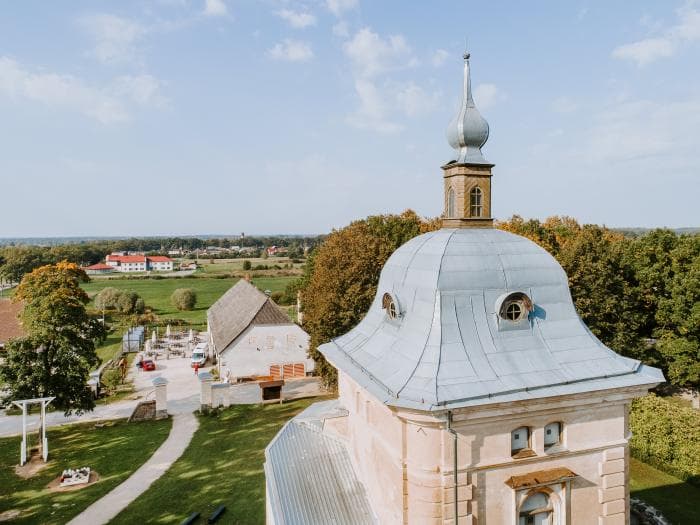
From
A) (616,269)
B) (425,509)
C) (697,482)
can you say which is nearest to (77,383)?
(425,509)

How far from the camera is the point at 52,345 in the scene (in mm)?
26797

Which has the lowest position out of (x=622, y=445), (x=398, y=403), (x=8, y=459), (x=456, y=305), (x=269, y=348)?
(x=8, y=459)

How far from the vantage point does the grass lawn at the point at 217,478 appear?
19.1 metres

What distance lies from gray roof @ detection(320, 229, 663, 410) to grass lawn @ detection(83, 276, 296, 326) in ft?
183

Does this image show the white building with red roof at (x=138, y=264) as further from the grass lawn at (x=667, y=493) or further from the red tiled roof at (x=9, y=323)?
the grass lawn at (x=667, y=493)

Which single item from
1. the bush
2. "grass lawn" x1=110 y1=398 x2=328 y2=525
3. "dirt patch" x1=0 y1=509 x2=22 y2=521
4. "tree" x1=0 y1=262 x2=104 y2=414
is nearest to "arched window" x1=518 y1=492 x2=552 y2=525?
"grass lawn" x1=110 y1=398 x2=328 y2=525

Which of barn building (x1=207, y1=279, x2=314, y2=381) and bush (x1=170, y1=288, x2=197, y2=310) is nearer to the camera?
barn building (x1=207, y1=279, x2=314, y2=381)

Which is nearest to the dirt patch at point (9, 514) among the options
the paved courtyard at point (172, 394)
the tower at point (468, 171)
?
the paved courtyard at point (172, 394)

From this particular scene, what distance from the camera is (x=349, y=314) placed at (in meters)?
28.8

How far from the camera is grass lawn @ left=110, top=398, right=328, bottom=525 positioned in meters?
19.1

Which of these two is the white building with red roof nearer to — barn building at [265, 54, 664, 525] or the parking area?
the parking area

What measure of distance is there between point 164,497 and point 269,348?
59.8 feet

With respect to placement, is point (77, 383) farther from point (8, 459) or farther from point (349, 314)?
point (349, 314)

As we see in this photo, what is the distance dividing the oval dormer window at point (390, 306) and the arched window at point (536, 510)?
514cm
